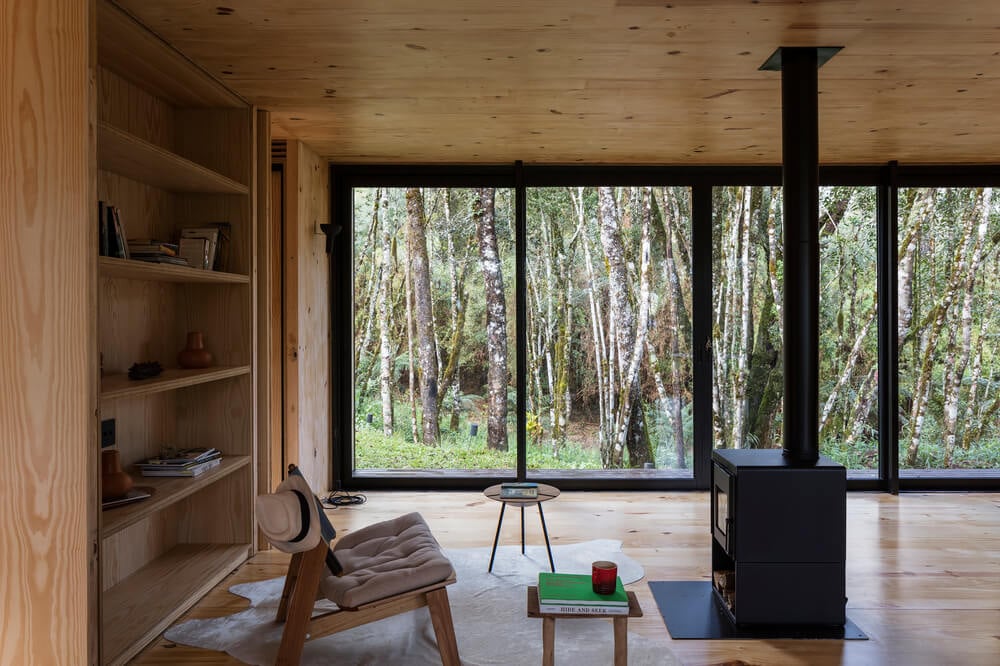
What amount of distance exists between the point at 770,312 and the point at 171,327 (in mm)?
4035

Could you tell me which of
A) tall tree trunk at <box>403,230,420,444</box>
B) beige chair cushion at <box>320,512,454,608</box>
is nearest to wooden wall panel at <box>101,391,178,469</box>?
beige chair cushion at <box>320,512,454,608</box>

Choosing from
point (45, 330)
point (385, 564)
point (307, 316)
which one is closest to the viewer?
point (45, 330)

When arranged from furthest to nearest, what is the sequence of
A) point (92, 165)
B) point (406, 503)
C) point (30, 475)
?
point (406, 503), point (92, 165), point (30, 475)

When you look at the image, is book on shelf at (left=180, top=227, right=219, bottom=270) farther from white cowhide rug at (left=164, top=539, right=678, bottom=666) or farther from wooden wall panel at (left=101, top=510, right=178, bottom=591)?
white cowhide rug at (left=164, top=539, right=678, bottom=666)

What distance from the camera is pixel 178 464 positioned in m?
3.28

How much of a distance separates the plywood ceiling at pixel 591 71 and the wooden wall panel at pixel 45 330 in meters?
0.67

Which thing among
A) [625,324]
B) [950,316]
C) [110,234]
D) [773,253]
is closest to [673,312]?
[625,324]

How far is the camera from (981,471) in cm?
545

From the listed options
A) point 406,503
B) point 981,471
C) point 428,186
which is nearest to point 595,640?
point 406,503

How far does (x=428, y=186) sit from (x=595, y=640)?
354 cm

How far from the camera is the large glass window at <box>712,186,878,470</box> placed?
211 inches

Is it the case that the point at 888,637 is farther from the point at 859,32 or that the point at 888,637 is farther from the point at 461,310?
the point at 461,310

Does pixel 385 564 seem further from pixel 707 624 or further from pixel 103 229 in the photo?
pixel 103 229

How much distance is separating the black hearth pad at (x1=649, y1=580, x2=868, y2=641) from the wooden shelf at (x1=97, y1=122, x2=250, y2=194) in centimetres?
275
